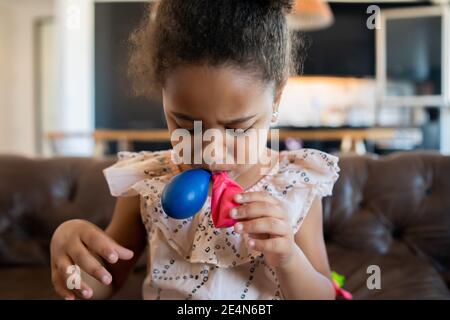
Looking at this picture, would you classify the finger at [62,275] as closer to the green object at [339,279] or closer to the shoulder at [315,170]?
the shoulder at [315,170]

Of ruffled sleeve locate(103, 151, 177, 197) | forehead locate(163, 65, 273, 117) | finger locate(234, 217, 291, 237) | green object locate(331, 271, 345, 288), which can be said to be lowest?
green object locate(331, 271, 345, 288)

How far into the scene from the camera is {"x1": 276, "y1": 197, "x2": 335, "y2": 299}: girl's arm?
57cm

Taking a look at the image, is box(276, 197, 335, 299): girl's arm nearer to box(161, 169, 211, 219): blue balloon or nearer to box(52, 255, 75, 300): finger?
box(161, 169, 211, 219): blue balloon

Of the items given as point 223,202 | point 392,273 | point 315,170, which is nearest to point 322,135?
point 392,273

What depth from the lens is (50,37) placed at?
519cm

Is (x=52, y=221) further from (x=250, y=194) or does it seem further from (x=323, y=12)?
(x=323, y=12)

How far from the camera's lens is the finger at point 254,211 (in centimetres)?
48

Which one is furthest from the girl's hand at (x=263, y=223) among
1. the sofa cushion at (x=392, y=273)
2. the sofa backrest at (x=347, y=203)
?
the sofa backrest at (x=347, y=203)

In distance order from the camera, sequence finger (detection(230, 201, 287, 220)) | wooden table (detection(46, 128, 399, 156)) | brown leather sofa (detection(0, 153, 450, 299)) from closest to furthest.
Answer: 1. finger (detection(230, 201, 287, 220))
2. brown leather sofa (detection(0, 153, 450, 299))
3. wooden table (detection(46, 128, 399, 156))

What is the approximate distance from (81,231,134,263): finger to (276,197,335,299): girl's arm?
0.18 m

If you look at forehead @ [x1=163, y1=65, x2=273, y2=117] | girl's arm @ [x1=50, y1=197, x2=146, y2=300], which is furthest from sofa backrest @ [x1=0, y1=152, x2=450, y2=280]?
forehead @ [x1=163, y1=65, x2=273, y2=117]

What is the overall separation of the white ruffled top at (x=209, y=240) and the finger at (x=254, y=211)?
14 cm

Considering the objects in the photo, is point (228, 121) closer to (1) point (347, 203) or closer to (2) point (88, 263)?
(2) point (88, 263)
